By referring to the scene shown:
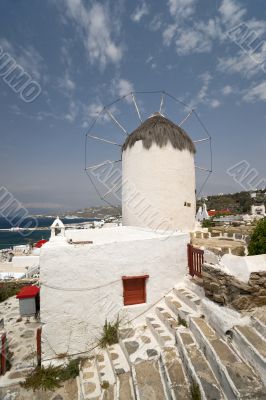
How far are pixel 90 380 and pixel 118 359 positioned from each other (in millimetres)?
717

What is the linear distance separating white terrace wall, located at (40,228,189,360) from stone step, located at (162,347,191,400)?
1958mm

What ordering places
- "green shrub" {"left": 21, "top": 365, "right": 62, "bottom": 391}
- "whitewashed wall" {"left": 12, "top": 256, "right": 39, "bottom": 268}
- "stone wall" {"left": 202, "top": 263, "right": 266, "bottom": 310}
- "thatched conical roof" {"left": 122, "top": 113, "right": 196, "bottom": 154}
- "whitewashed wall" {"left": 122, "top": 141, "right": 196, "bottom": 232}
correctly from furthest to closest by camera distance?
"whitewashed wall" {"left": 12, "top": 256, "right": 39, "bottom": 268} → "thatched conical roof" {"left": 122, "top": 113, "right": 196, "bottom": 154} → "whitewashed wall" {"left": 122, "top": 141, "right": 196, "bottom": 232} → "green shrub" {"left": 21, "top": 365, "right": 62, "bottom": 391} → "stone wall" {"left": 202, "top": 263, "right": 266, "bottom": 310}

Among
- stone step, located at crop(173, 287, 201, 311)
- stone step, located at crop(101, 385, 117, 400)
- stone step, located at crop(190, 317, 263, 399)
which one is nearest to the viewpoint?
stone step, located at crop(190, 317, 263, 399)

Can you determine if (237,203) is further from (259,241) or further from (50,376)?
(50,376)

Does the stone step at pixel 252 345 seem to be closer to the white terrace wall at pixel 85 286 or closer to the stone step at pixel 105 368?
the stone step at pixel 105 368

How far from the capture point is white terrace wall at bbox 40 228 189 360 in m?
5.70

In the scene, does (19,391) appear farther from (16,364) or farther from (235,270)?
(235,270)

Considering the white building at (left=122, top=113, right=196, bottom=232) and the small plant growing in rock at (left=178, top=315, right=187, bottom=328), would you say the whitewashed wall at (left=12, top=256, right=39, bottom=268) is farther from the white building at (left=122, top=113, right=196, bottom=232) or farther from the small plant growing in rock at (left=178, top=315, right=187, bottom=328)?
the small plant growing in rock at (left=178, top=315, right=187, bottom=328)

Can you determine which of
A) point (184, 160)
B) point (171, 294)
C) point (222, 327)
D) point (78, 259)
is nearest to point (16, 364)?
point (78, 259)

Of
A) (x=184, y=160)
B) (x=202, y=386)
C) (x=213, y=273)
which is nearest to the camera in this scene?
(x=202, y=386)

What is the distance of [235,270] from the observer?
5.03 metres

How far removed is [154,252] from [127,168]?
516 centimetres

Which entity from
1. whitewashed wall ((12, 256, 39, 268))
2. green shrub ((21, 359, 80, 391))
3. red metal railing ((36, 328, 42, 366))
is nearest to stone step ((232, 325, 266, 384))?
green shrub ((21, 359, 80, 391))

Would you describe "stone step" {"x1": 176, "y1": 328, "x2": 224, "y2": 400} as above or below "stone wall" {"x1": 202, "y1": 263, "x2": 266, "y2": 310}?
below
